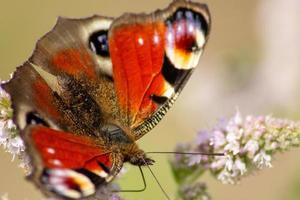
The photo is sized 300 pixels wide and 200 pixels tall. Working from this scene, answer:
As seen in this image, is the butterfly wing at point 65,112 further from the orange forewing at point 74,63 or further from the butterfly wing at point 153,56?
the butterfly wing at point 153,56

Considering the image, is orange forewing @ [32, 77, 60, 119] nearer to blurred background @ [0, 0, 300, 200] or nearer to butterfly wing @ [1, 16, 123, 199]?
butterfly wing @ [1, 16, 123, 199]

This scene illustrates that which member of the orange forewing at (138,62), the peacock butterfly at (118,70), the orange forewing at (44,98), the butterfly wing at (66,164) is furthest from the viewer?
the orange forewing at (138,62)

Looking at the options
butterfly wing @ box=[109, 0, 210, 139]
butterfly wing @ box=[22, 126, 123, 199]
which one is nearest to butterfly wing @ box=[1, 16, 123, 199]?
butterfly wing @ box=[22, 126, 123, 199]

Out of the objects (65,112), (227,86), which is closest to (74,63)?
(65,112)

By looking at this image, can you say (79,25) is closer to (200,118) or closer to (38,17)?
(200,118)

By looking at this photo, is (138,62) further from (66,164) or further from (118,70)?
A: (66,164)

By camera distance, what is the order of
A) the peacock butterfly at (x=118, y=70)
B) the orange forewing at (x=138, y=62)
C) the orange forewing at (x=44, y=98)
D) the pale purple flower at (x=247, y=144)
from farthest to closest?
the orange forewing at (x=138, y=62) → the pale purple flower at (x=247, y=144) → the peacock butterfly at (x=118, y=70) → the orange forewing at (x=44, y=98)

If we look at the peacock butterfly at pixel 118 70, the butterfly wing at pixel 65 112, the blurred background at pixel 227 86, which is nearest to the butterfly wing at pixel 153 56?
the peacock butterfly at pixel 118 70
